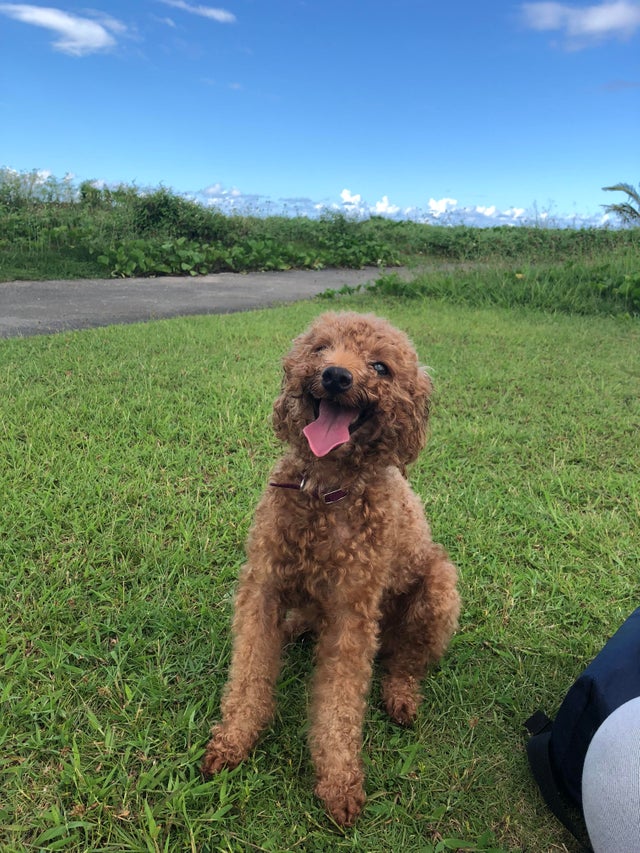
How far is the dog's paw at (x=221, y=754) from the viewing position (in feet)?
6.51

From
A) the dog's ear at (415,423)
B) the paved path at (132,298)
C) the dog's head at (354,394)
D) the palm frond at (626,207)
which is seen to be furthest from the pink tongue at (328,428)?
the palm frond at (626,207)

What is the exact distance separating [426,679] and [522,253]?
12632 millimetres

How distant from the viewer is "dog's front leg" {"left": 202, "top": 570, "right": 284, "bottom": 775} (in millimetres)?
2074

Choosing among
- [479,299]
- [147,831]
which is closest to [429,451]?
[147,831]

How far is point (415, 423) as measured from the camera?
219 cm

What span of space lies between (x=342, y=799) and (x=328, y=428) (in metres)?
1.19

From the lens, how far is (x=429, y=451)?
168 inches

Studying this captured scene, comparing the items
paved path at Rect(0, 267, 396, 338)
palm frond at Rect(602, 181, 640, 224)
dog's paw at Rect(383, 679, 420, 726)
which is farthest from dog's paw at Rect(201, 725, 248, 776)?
palm frond at Rect(602, 181, 640, 224)

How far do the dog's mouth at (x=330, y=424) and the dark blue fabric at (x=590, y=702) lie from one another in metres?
1.11

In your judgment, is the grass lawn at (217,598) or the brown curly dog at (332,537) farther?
the brown curly dog at (332,537)

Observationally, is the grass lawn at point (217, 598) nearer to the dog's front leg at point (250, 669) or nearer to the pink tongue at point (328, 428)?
the dog's front leg at point (250, 669)

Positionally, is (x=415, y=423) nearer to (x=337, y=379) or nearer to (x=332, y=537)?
(x=337, y=379)

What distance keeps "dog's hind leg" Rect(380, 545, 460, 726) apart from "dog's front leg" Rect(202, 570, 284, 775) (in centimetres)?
50

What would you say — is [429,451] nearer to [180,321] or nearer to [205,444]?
[205,444]
